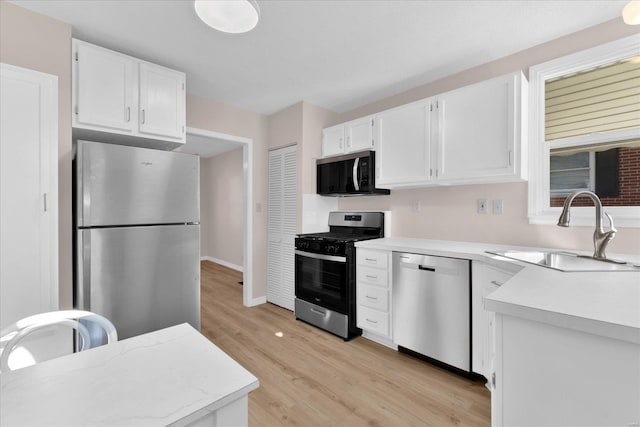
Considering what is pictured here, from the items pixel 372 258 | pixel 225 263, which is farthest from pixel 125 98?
pixel 225 263

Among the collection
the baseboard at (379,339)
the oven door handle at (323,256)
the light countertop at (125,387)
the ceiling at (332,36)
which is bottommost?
the baseboard at (379,339)

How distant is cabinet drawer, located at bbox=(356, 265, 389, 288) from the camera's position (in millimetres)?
2547

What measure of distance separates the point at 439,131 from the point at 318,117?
1.61 metres

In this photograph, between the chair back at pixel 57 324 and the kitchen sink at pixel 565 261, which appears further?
the kitchen sink at pixel 565 261

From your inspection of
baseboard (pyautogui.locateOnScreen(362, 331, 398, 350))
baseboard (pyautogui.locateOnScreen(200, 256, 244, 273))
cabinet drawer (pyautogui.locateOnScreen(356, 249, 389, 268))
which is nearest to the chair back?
cabinet drawer (pyautogui.locateOnScreen(356, 249, 389, 268))

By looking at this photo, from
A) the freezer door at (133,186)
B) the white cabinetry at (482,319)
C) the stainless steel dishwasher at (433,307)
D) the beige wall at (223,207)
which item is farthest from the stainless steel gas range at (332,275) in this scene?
the beige wall at (223,207)

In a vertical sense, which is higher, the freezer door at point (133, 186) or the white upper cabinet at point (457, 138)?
the white upper cabinet at point (457, 138)

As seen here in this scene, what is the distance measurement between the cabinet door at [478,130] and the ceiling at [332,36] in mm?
385

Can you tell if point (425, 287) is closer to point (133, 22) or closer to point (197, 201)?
point (197, 201)

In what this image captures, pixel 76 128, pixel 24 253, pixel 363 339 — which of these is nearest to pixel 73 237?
pixel 24 253

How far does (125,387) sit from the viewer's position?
64cm

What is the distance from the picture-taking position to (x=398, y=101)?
10.3 ft

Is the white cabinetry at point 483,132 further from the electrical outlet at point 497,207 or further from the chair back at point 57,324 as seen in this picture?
the chair back at point 57,324

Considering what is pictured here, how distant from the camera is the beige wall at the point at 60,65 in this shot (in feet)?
6.11
